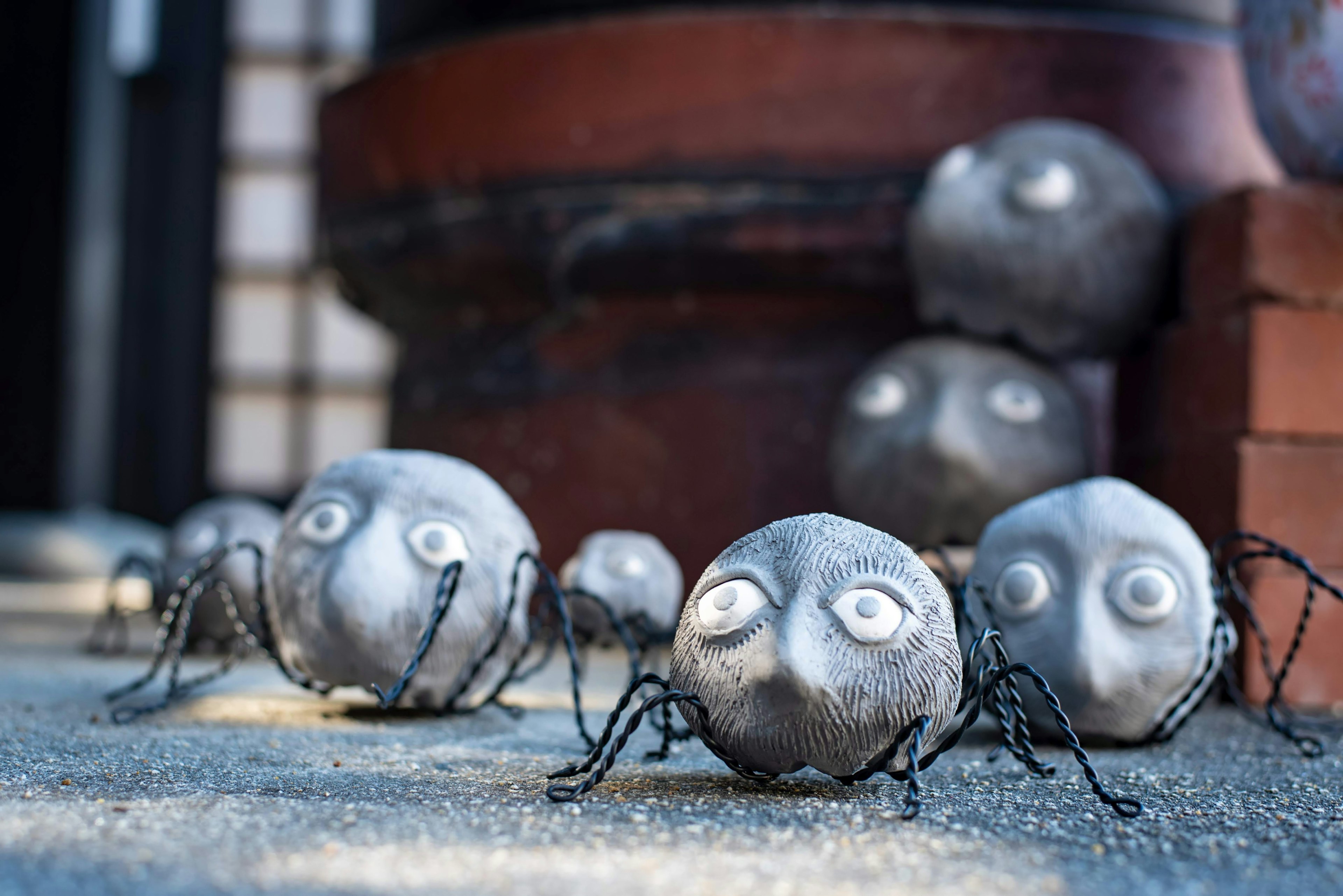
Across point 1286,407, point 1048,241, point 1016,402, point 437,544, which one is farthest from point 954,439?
point 437,544

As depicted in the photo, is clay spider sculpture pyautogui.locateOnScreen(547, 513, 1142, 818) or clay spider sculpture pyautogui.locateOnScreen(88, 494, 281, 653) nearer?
clay spider sculpture pyautogui.locateOnScreen(547, 513, 1142, 818)

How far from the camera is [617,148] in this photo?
10.7 ft

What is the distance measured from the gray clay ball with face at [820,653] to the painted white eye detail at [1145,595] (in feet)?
1.42

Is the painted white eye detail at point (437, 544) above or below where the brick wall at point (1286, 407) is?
below

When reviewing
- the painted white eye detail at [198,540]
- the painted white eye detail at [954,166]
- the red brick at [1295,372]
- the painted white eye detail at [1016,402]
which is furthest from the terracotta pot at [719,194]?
the red brick at [1295,372]

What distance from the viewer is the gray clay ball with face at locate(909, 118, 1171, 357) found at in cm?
260

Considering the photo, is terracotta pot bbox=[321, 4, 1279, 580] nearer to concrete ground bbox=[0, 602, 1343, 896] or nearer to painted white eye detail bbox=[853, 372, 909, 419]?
painted white eye detail bbox=[853, 372, 909, 419]

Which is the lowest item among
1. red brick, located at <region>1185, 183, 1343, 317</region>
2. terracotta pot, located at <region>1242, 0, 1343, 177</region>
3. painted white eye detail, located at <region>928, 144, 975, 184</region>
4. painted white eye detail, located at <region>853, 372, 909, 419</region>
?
painted white eye detail, located at <region>853, 372, 909, 419</region>

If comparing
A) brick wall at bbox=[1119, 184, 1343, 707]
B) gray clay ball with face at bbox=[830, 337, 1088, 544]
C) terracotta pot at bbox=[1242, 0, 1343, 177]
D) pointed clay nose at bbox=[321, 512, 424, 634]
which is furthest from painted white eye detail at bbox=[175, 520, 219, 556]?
terracotta pot at bbox=[1242, 0, 1343, 177]

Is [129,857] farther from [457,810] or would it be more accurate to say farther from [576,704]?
[576,704]

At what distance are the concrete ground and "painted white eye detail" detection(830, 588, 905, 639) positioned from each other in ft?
0.60

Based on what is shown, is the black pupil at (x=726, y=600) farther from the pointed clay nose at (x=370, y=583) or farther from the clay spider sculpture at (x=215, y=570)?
the clay spider sculpture at (x=215, y=570)

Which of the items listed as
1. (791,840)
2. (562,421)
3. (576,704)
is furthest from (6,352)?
(791,840)

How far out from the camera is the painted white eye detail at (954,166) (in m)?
2.72
